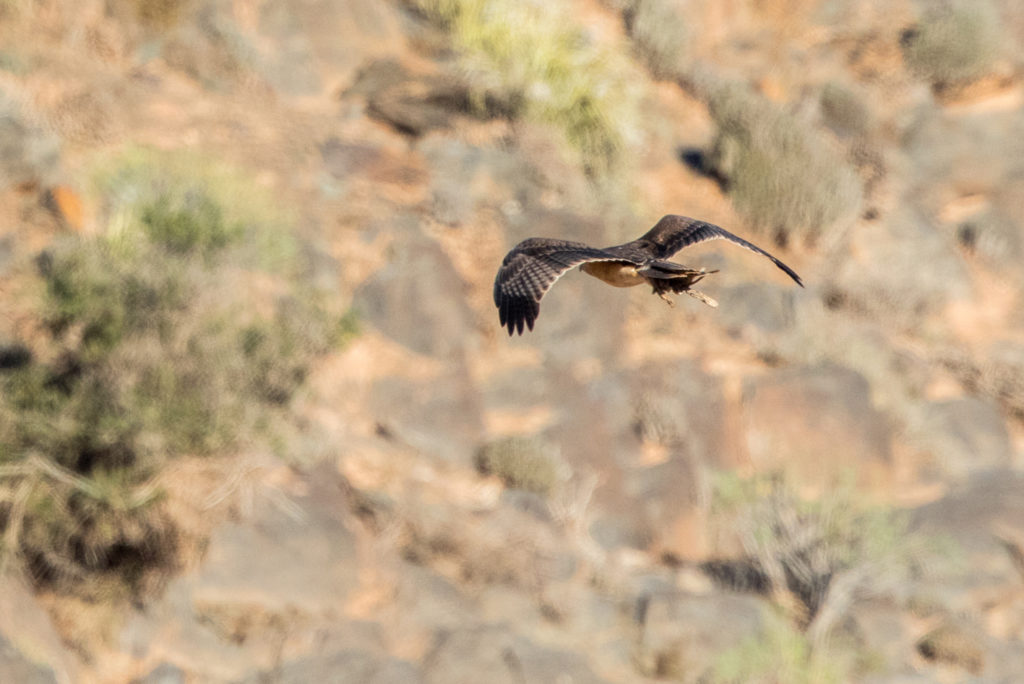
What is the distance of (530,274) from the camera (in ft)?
16.1

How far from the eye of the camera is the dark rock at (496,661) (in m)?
9.65

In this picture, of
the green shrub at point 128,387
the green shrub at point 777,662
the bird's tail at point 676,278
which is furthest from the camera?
the green shrub at point 777,662

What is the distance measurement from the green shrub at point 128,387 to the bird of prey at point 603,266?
210 inches

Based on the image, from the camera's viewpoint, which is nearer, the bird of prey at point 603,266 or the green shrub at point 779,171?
the bird of prey at point 603,266

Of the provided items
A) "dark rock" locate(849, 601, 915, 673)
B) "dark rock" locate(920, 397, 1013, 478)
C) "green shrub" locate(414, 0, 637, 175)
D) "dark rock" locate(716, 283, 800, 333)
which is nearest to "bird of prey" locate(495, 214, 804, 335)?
"dark rock" locate(849, 601, 915, 673)

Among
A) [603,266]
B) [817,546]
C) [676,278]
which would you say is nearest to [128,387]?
[603,266]

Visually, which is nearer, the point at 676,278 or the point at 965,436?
the point at 676,278

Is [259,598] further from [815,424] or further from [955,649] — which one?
[815,424]

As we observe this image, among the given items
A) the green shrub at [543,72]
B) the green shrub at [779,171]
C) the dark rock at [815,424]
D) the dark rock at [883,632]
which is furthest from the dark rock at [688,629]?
the green shrub at [779,171]

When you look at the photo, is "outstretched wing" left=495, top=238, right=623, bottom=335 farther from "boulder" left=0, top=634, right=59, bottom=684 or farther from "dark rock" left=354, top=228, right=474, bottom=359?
A: "dark rock" left=354, top=228, right=474, bottom=359

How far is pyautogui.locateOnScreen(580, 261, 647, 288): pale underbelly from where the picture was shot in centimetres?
538

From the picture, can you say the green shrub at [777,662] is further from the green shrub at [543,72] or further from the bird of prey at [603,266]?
the green shrub at [543,72]

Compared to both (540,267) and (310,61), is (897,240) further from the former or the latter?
(540,267)

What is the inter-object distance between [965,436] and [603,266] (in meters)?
11.3
